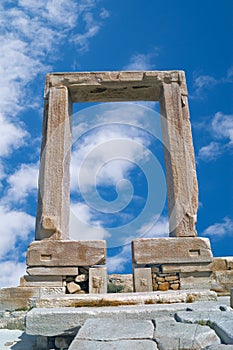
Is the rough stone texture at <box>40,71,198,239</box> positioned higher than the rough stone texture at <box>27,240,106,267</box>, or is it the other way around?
the rough stone texture at <box>40,71,198,239</box>

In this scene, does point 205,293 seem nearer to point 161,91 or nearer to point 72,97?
point 161,91

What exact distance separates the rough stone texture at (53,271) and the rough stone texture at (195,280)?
2.05 m

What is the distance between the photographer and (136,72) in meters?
Result: 8.41

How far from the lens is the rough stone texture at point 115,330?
9.33 ft

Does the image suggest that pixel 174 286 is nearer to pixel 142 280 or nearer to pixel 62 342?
pixel 142 280

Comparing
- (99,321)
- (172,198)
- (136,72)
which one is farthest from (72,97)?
(99,321)

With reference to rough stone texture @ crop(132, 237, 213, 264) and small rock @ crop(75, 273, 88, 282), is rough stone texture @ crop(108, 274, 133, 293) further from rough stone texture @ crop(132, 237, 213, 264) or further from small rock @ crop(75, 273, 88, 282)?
rough stone texture @ crop(132, 237, 213, 264)

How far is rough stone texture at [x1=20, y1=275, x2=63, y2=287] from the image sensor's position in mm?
6836

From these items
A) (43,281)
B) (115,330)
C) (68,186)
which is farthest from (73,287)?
(115,330)

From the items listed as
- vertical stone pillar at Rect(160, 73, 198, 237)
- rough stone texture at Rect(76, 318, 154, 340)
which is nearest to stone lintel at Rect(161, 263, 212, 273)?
vertical stone pillar at Rect(160, 73, 198, 237)

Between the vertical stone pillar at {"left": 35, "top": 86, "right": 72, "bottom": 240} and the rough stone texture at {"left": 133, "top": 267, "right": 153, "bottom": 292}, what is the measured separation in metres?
1.67

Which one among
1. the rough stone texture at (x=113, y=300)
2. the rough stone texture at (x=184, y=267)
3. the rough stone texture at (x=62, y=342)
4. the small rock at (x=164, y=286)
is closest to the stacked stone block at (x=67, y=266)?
the small rock at (x=164, y=286)

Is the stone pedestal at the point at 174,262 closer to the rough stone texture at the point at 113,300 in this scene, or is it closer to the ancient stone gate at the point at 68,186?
the ancient stone gate at the point at 68,186

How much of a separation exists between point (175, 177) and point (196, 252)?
159 centimetres
